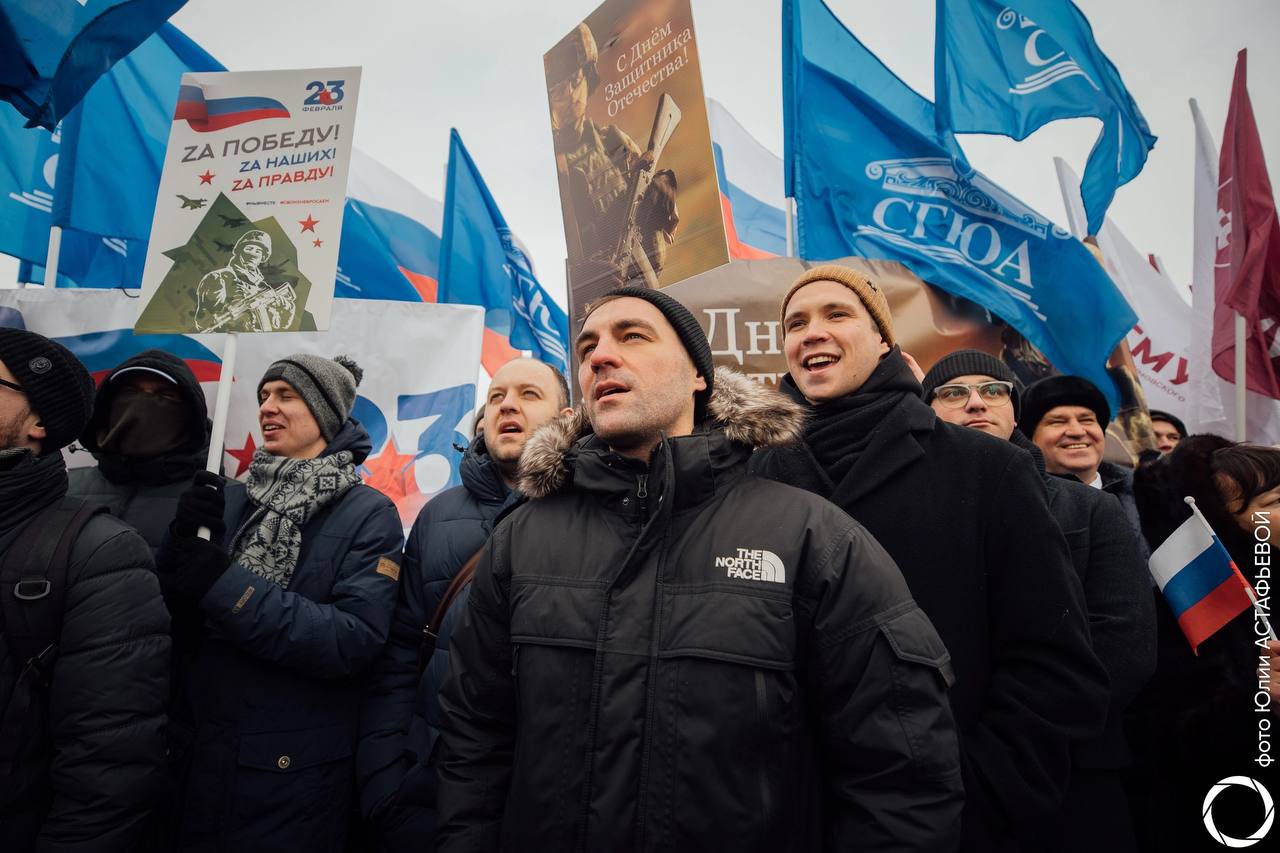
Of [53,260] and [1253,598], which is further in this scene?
[53,260]

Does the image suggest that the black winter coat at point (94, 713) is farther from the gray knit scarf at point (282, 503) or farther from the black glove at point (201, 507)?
the gray knit scarf at point (282, 503)

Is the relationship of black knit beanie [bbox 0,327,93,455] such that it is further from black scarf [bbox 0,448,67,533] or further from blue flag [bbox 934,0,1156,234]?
blue flag [bbox 934,0,1156,234]

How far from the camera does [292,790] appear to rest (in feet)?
8.39

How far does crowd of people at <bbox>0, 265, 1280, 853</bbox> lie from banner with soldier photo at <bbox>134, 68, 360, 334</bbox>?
0.33 metres

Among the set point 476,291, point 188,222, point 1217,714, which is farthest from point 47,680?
point 476,291

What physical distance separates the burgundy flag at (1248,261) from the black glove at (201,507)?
6837 millimetres

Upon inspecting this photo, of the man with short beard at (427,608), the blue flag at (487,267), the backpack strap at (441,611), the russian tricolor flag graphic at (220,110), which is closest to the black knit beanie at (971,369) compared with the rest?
the man with short beard at (427,608)

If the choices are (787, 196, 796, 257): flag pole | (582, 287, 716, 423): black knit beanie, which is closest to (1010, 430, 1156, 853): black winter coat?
(582, 287, 716, 423): black knit beanie

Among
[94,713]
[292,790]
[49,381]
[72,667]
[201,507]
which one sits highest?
[49,381]

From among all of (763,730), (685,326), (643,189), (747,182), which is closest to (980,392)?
(685,326)

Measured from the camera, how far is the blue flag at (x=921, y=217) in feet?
16.4

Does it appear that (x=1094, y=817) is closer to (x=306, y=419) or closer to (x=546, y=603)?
(x=546, y=603)

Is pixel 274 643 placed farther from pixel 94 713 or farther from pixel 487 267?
pixel 487 267

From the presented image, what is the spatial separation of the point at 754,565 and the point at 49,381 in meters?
2.46
